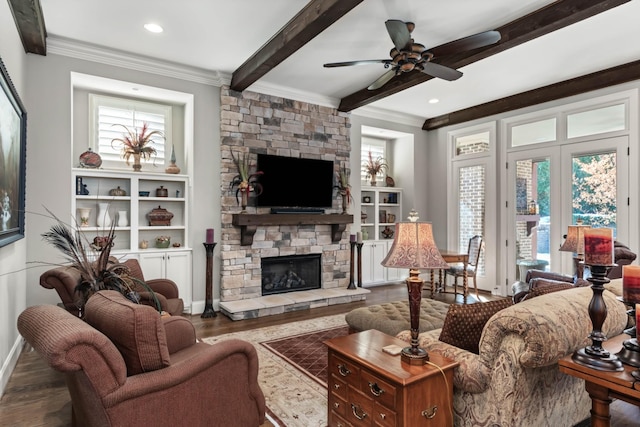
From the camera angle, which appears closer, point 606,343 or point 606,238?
point 606,238

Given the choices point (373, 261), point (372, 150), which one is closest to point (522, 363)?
point (373, 261)

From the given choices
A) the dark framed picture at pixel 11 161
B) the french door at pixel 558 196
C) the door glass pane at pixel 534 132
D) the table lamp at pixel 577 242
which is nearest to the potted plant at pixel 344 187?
the french door at pixel 558 196

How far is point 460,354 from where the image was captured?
1.99m

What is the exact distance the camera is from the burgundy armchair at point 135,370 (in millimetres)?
1493

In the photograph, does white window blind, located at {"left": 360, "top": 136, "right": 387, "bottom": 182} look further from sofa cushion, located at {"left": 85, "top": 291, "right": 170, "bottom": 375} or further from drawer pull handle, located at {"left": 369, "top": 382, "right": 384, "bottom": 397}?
sofa cushion, located at {"left": 85, "top": 291, "right": 170, "bottom": 375}

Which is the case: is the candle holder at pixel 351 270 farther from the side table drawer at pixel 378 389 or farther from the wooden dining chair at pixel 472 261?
the side table drawer at pixel 378 389

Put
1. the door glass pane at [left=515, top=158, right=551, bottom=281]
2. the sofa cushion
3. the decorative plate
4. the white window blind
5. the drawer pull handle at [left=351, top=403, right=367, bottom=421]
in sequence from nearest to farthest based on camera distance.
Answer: the sofa cushion → the drawer pull handle at [left=351, top=403, right=367, bottom=421] → the decorative plate → the door glass pane at [left=515, top=158, right=551, bottom=281] → the white window blind

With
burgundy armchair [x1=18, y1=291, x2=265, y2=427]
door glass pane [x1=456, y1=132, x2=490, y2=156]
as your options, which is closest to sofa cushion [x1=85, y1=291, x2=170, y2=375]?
burgundy armchair [x1=18, y1=291, x2=265, y2=427]

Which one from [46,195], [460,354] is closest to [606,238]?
[460,354]

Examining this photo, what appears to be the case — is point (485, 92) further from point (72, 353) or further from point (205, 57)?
point (72, 353)

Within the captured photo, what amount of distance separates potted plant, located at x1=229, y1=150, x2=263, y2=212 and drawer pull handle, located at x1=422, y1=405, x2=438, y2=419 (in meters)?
3.76

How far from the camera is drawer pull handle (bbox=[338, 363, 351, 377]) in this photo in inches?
83.7

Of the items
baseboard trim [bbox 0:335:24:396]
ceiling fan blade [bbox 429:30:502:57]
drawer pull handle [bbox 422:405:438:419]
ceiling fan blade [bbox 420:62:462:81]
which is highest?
ceiling fan blade [bbox 429:30:502:57]

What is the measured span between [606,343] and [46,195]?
5078mm
